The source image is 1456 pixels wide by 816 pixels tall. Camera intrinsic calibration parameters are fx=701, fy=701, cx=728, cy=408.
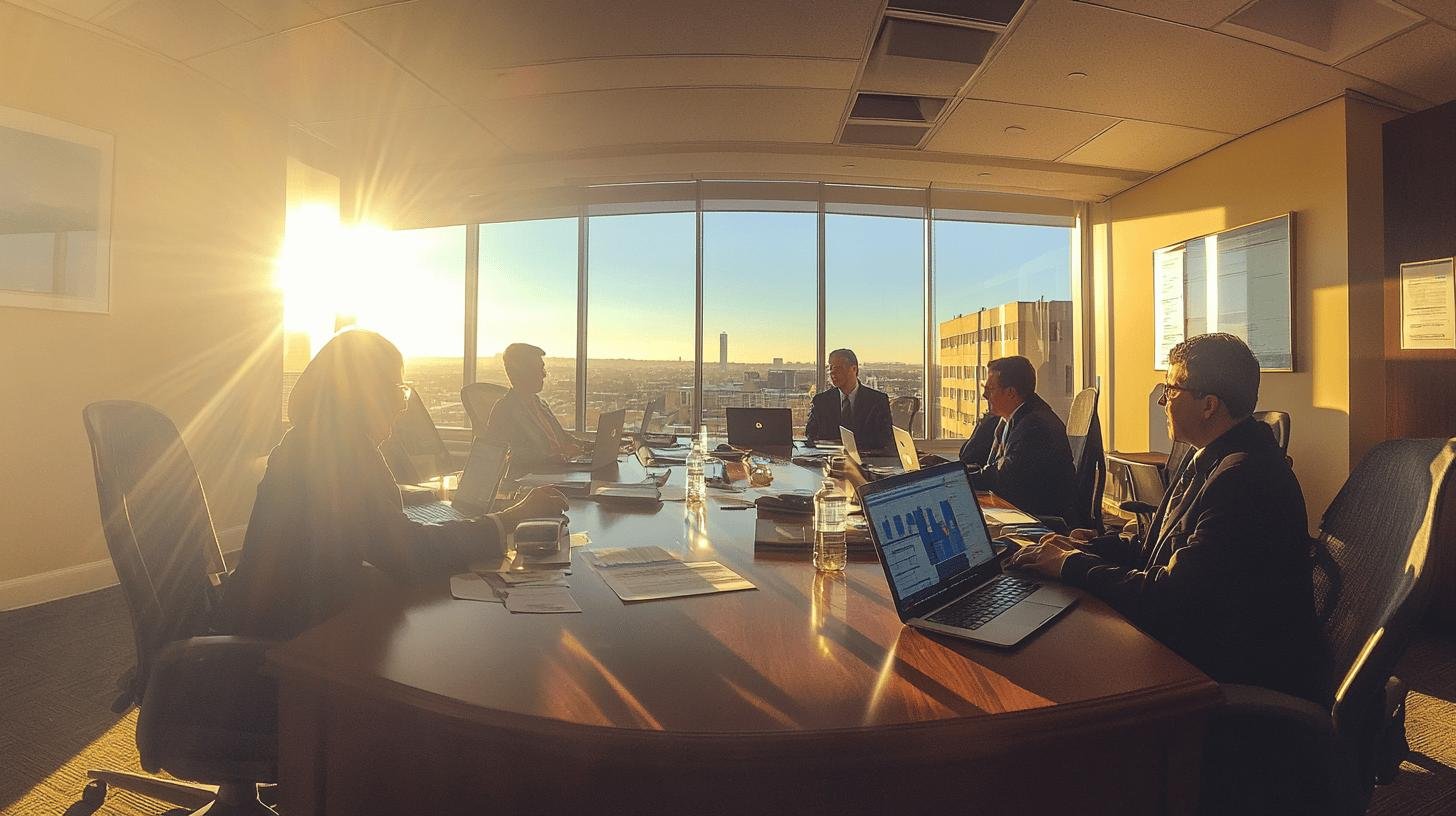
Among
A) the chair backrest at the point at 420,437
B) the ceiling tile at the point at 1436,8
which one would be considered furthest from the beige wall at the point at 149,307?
the ceiling tile at the point at 1436,8

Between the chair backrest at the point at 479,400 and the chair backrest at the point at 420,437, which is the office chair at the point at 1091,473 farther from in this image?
the chair backrest at the point at 479,400

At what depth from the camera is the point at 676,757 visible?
36.2 inches

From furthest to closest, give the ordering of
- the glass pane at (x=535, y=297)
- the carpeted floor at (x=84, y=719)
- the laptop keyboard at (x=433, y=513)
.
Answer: the glass pane at (x=535, y=297), the laptop keyboard at (x=433, y=513), the carpeted floor at (x=84, y=719)

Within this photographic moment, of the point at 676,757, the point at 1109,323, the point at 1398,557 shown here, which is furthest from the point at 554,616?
the point at 1109,323

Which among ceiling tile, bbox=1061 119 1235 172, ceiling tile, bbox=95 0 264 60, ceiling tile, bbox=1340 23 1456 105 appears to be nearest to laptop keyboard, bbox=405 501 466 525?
ceiling tile, bbox=95 0 264 60

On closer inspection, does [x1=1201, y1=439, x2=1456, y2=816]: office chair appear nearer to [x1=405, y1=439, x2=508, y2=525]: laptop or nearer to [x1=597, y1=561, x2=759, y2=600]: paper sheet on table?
[x1=597, y1=561, x2=759, y2=600]: paper sheet on table

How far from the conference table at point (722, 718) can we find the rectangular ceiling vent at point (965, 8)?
3199mm

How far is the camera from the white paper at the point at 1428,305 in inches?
153

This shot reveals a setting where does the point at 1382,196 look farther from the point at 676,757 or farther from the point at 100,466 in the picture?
the point at 100,466

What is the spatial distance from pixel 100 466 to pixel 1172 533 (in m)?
2.38

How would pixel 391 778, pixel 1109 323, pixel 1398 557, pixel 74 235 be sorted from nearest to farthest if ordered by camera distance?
1. pixel 391 778
2. pixel 1398 557
3. pixel 74 235
4. pixel 1109 323

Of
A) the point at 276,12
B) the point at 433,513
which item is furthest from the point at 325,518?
the point at 276,12

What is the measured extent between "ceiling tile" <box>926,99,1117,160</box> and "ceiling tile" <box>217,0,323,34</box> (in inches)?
150

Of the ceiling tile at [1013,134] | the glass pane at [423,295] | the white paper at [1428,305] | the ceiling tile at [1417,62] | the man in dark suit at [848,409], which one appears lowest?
the man in dark suit at [848,409]
